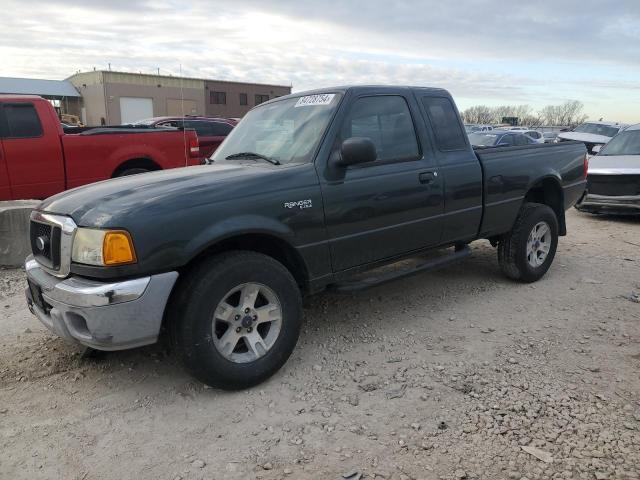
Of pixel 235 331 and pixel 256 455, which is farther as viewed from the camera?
pixel 235 331

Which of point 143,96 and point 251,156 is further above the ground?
point 143,96

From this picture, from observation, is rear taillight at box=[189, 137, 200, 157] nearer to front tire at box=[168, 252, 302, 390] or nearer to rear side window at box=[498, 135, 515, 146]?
front tire at box=[168, 252, 302, 390]

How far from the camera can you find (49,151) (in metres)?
7.28

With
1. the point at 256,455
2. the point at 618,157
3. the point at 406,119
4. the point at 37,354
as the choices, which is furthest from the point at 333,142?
the point at 618,157

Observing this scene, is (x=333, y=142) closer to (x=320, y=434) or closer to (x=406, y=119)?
(x=406, y=119)

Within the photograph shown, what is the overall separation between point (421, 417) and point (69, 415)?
2112 mm

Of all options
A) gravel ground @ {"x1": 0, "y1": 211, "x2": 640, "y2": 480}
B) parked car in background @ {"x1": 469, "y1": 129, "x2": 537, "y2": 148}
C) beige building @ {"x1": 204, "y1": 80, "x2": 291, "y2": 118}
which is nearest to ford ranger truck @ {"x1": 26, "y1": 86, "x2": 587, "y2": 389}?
gravel ground @ {"x1": 0, "y1": 211, "x2": 640, "y2": 480}

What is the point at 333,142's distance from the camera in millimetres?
3811

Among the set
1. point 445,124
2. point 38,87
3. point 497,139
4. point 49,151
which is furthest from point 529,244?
point 38,87

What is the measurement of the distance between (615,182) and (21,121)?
9621 millimetres

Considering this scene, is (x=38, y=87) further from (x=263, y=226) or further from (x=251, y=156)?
(x=263, y=226)

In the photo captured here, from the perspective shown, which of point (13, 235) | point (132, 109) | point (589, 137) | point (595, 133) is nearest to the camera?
point (13, 235)

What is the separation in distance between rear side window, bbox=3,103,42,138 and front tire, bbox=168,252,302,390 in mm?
5444

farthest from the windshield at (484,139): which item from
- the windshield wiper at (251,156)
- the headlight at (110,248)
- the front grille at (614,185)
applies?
the headlight at (110,248)
